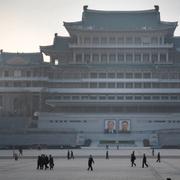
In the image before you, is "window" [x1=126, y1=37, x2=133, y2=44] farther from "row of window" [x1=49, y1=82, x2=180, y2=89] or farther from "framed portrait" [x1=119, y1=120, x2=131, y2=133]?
"framed portrait" [x1=119, y1=120, x2=131, y2=133]

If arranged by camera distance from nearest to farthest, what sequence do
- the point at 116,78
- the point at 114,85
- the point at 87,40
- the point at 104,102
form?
the point at 104,102
the point at 114,85
the point at 116,78
the point at 87,40

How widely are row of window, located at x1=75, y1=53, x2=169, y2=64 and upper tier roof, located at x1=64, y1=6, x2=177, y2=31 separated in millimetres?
4088

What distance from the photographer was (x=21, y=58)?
72.6 m

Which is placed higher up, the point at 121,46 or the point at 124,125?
the point at 121,46

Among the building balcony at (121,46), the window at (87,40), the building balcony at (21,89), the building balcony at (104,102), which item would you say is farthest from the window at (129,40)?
the building balcony at (21,89)

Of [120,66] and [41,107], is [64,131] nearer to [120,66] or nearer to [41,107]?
[41,107]

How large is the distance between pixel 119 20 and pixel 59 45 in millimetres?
9663

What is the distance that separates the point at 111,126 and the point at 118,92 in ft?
16.6

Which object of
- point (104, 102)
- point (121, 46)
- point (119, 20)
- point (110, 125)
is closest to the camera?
point (110, 125)

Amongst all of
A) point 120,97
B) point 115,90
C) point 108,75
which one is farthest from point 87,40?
point 120,97

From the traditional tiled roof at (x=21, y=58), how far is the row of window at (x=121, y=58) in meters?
5.99

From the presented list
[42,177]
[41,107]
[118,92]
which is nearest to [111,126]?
[118,92]

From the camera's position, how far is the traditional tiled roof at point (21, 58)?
7244 cm

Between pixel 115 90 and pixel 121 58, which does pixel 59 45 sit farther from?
pixel 115 90
